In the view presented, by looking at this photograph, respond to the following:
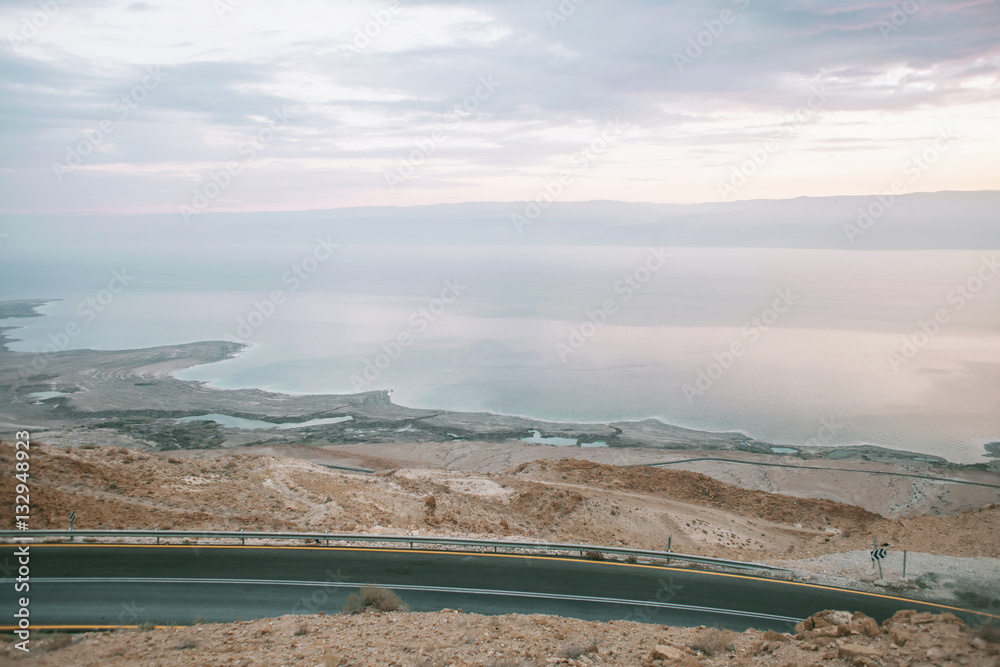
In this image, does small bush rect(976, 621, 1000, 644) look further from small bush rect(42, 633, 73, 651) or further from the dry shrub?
small bush rect(42, 633, 73, 651)

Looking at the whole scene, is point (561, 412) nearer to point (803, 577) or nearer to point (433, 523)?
point (433, 523)

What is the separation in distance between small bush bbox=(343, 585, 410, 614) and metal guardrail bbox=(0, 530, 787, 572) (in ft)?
10.4

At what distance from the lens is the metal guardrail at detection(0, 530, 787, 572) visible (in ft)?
47.5

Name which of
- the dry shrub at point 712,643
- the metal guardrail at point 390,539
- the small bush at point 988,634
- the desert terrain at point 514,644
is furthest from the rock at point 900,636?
the metal guardrail at point 390,539

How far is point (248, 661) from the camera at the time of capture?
8.84 metres

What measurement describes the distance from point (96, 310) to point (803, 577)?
343 feet

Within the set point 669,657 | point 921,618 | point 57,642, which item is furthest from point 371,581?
point 921,618

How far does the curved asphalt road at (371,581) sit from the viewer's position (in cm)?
1168

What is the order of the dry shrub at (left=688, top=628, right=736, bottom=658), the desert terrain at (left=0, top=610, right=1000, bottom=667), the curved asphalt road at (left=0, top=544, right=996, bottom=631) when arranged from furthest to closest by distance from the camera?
the curved asphalt road at (left=0, top=544, right=996, bottom=631), the dry shrub at (left=688, top=628, right=736, bottom=658), the desert terrain at (left=0, top=610, right=1000, bottom=667)

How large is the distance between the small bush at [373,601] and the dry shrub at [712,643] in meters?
5.43

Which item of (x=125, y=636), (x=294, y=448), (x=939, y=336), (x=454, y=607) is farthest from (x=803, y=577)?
(x=939, y=336)

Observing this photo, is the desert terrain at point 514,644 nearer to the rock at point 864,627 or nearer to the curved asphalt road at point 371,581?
the rock at point 864,627

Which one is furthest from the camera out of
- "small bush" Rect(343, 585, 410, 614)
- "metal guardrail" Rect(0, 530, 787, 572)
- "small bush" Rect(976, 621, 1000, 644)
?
"metal guardrail" Rect(0, 530, 787, 572)

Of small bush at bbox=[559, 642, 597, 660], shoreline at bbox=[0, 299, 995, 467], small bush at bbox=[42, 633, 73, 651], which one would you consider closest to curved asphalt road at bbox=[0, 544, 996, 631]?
small bush at bbox=[42, 633, 73, 651]
